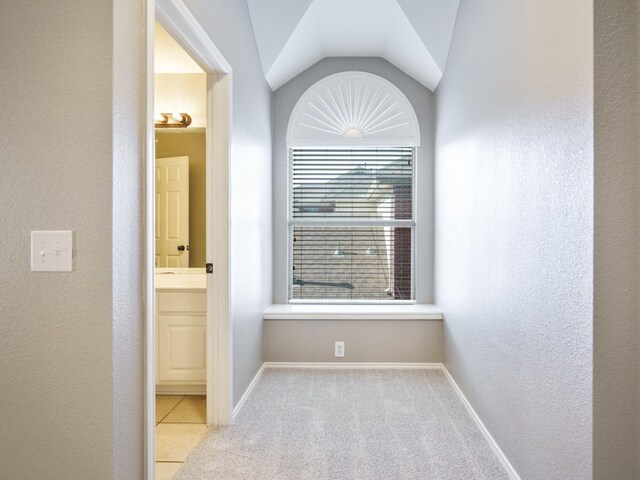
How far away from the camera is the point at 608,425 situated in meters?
1.41

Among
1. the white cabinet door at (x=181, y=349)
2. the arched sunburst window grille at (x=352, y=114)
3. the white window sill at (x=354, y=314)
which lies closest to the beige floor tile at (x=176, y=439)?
the white cabinet door at (x=181, y=349)

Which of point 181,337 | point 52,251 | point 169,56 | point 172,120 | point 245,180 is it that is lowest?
point 181,337

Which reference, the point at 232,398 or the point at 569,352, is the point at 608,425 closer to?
the point at 569,352

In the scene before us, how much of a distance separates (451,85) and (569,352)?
2.30 meters

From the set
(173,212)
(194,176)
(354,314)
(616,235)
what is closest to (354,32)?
(194,176)

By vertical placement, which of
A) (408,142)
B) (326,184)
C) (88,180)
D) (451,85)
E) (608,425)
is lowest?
(608,425)

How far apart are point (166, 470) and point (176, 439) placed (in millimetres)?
319

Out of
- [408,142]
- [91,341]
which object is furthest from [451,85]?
[91,341]

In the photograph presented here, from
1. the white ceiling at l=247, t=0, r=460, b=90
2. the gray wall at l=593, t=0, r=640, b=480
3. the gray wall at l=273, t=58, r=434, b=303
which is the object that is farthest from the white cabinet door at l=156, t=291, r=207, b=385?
the gray wall at l=593, t=0, r=640, b=480

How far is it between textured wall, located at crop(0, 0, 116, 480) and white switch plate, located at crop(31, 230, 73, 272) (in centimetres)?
2

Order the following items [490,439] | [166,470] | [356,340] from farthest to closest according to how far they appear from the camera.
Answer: [356,340] → [490,439] → [166,470]

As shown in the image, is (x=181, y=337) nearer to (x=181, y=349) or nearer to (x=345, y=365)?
(x=181, y=349)

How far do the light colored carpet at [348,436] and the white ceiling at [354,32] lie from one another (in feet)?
7.96

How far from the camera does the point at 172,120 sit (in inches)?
137
